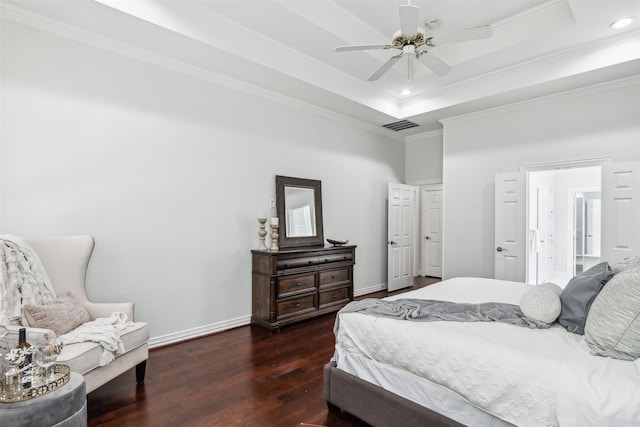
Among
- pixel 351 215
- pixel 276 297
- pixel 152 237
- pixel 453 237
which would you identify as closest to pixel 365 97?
pixel 351 215

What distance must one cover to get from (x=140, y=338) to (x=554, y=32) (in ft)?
15.8

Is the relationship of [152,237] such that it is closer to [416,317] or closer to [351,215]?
[416,317]

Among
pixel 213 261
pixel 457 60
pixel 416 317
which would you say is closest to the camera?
pixel 416 317

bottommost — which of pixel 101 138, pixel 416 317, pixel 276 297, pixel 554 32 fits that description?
pixel 276 297

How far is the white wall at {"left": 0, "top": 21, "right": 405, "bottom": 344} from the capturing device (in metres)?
2.75

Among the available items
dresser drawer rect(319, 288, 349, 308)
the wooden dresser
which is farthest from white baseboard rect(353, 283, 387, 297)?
the wooden dresser

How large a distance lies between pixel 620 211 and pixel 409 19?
3.35 metres

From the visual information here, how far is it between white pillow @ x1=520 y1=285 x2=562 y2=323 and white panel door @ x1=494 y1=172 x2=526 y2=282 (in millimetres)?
2615

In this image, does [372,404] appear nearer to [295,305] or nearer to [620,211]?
[295,305]

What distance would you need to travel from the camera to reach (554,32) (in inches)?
134

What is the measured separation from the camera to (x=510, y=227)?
457cm

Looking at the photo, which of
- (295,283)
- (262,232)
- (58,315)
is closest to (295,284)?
(295,283)

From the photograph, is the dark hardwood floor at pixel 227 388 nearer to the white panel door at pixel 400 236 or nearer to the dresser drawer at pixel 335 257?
the dresser drawer at pixel 335 257

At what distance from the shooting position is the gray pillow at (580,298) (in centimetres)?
187
